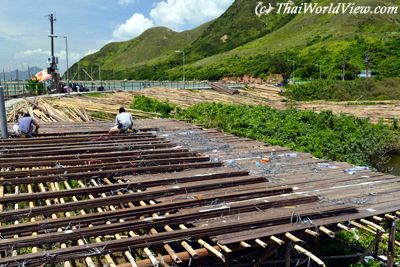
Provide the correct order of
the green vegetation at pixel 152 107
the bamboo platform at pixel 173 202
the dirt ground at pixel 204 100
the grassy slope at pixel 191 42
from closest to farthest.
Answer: the bamboo platform at pixel 173 202 → the green vegetation at pixel 152 107 → the dirt ground at pixel 204 100 → the grassy slope at pixel 191 42

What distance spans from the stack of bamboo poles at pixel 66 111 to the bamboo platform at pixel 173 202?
782 cm

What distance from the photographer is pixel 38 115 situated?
20.5m

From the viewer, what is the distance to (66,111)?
21578mm

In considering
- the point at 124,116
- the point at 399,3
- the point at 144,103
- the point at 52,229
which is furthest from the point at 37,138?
the point at 399,3

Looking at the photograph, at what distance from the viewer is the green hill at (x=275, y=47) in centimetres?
7025

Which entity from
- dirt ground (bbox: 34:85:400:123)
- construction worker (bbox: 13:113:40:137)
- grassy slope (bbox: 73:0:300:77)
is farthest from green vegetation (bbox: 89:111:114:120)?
grassy slope (bbox: 73:0:300:77)

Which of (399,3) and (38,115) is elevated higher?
(399,3)

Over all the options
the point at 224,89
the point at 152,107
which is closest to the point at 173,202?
the point at 152,107

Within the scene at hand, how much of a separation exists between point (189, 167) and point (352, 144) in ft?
43.6

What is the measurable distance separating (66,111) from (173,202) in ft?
53.0

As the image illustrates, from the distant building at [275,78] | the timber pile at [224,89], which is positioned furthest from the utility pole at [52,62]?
the distant building at [275,78]

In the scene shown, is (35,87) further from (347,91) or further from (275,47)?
(275,47)

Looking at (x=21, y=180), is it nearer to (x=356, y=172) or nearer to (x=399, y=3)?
(x=356, y=172)

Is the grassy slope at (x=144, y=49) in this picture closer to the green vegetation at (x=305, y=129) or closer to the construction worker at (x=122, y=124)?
the green vegetation at (x=305, y=129)
